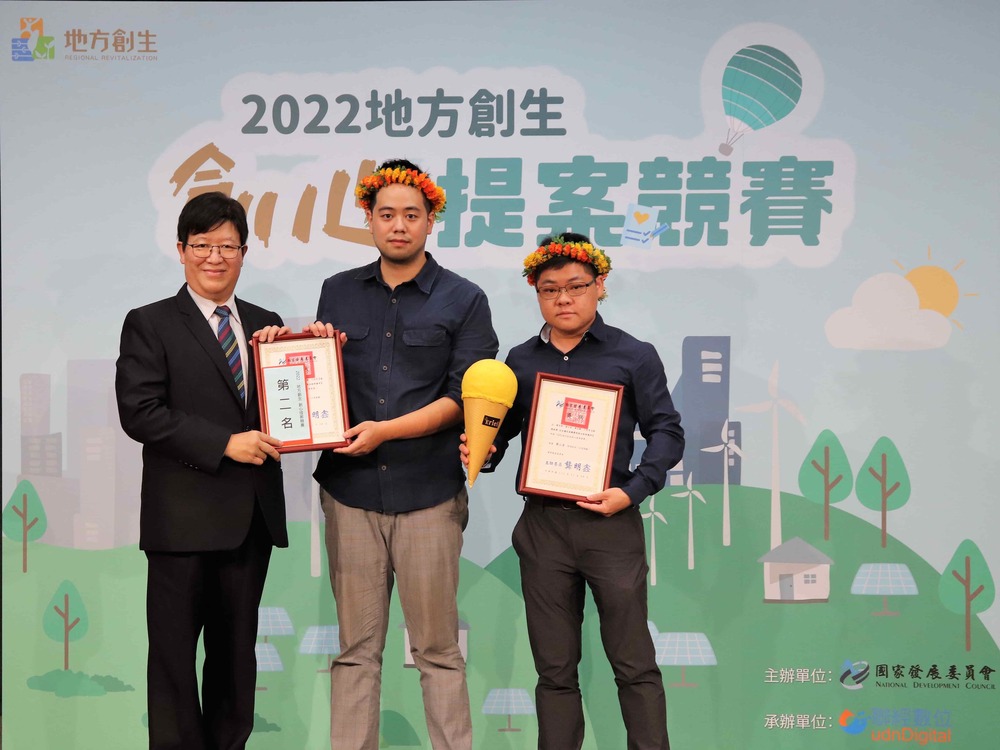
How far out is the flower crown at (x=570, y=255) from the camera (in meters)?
2.80

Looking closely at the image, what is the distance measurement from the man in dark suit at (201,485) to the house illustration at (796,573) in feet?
6.71

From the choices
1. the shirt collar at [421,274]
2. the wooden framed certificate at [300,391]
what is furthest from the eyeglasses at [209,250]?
the shirt collar at [421,274]

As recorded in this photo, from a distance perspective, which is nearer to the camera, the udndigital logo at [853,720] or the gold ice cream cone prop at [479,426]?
the gold ice cream cone prop at [479,426]

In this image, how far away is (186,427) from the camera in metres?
2.63

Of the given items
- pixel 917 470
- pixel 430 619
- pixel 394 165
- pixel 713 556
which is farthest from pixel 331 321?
pixel 917 470

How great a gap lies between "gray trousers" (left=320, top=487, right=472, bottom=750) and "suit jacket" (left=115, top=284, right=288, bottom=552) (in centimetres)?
29

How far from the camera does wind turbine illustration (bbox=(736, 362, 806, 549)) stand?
3.68 metres

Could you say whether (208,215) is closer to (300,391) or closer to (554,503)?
(300,391)

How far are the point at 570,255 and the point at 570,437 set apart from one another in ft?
1.89

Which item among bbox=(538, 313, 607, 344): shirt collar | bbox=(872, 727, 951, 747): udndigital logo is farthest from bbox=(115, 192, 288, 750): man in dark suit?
bbox=(872, 727, 951, 747): udndigital logo

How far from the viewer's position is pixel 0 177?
3.80 metres

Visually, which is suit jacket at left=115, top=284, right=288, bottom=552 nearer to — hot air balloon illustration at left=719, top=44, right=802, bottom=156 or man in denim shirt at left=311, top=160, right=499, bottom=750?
man in denim shirt at left=311, top=160, right=499, bottom=750

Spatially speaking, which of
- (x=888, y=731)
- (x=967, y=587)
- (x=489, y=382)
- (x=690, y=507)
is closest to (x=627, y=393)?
(x=489, y=382)

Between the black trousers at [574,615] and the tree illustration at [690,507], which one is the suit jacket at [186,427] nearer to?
the black trousers at [574,615]
